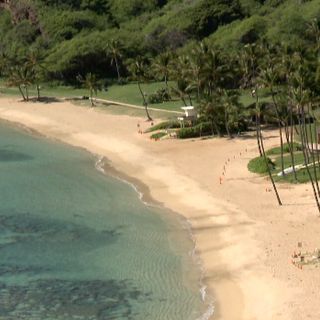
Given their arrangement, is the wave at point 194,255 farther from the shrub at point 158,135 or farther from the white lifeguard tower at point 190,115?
the white lifeguard tower at point 190,115

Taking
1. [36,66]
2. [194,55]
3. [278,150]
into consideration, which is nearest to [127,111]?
[194,55]

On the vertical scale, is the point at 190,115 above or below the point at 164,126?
above

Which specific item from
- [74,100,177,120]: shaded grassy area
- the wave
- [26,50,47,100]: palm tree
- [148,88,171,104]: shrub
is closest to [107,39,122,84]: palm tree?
[26,50,47,100]: palm tree

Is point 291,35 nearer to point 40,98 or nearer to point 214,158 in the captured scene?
point 40,98

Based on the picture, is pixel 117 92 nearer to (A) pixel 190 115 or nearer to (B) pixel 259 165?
(A) pixel 190 115

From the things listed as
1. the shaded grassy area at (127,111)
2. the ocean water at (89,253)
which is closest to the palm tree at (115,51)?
the shaded grassy area at (127,111)
